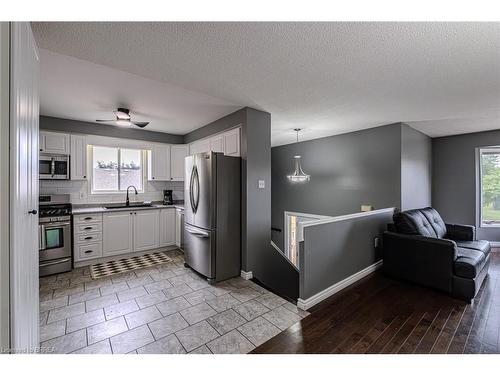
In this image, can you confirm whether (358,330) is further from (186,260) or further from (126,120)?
(126,120)

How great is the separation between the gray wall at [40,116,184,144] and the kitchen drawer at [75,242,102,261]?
1.97m

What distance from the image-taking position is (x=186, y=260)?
344cm

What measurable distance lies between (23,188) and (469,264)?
3.98m

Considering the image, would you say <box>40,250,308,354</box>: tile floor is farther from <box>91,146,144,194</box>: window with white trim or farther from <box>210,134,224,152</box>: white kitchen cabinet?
<box>210,134,224,152</box>: white kitchen cabinet

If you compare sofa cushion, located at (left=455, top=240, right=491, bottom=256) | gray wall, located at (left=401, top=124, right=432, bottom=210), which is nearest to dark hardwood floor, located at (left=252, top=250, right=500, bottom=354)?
sofa cushion, located at (left=455, top=240, right=491, bottom=256)

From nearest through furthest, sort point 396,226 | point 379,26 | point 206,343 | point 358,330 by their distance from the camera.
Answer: point 379,26 → point 206,343 → point 358,330 → point 396,226

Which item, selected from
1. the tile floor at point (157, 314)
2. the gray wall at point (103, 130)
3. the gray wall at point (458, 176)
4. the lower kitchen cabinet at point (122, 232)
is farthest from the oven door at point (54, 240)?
the gray wall at point (458, 176)

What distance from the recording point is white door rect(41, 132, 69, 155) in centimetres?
351

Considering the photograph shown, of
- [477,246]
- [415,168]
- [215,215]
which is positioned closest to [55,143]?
[215,215]

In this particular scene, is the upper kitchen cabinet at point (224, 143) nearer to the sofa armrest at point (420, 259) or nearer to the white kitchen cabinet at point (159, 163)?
the white kitchen cabinet at point (159, 163)

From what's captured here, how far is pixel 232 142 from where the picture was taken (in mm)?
3391

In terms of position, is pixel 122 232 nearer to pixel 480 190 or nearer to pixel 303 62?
pixel 303 62

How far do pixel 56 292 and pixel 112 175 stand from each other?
2316 millimetres

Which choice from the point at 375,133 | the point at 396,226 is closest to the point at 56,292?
the point at 396,226
